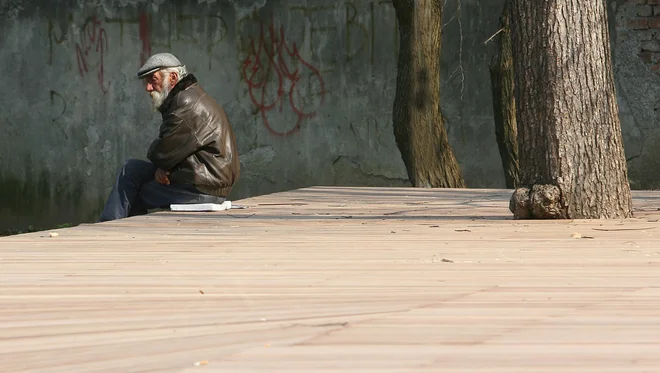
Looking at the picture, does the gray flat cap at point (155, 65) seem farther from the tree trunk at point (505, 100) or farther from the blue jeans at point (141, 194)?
the tree trunk at point (505, 100)

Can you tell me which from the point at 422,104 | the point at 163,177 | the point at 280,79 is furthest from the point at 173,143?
the point at 280,79

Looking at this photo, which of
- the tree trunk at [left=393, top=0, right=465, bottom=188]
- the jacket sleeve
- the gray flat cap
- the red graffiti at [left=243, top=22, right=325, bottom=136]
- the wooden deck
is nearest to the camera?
the wooden deck

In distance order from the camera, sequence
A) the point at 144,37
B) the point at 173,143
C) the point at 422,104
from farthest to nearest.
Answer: the point at 144,37 < the point at 422,104 < the point at 173,143

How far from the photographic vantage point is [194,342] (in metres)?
2.32

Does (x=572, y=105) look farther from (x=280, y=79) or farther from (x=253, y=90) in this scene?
(x=253, y=90)

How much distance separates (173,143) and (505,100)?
3.50m

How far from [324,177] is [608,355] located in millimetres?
8723

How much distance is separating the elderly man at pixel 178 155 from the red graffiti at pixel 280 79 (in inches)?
158

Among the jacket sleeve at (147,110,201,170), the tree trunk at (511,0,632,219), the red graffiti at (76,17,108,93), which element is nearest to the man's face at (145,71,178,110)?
the jacket sleeve at (147,110,201,170)

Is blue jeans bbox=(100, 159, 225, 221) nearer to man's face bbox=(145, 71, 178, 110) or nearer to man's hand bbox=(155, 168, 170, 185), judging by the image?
man's hand bbox=(155, 168, 170, 185)

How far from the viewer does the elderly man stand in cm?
657

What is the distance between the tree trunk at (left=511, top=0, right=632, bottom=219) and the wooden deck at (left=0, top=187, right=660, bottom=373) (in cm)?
31

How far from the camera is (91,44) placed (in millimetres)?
11352

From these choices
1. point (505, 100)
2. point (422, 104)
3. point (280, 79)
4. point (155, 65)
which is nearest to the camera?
point (155, 65)
